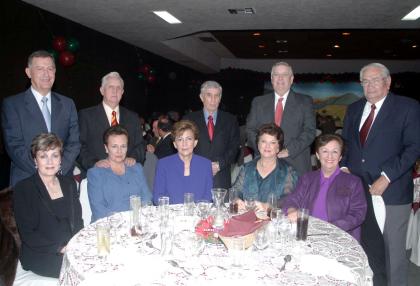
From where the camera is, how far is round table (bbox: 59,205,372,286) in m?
1.57

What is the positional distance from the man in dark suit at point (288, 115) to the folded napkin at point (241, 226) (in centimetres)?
173

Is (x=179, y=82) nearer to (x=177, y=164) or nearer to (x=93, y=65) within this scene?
(x=93, y=65)

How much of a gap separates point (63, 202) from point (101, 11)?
4420 mm

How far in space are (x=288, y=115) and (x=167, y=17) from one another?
368cm

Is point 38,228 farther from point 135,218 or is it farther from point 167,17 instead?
point 167,17

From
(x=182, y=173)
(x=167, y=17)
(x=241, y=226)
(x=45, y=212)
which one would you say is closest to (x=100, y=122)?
(x=182, y=173)

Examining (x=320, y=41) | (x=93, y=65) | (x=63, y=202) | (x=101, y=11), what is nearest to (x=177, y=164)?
(x=63, y=202)

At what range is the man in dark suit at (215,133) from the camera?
3.84m

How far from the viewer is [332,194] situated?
101 inches

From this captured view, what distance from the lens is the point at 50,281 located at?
2275 millimetres

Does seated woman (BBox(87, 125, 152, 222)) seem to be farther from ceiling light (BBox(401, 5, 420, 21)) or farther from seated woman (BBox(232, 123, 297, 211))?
ceiling light (BBox(401, 5, 420, 21))

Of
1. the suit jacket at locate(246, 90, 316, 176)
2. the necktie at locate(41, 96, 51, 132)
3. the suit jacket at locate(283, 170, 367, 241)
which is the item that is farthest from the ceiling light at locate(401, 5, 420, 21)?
the necktie at locate(41, 96, 51, 132)

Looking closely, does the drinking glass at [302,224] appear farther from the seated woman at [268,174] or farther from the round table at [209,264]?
the seated woman at [268,174]

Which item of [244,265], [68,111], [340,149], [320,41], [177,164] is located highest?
[320,41]
